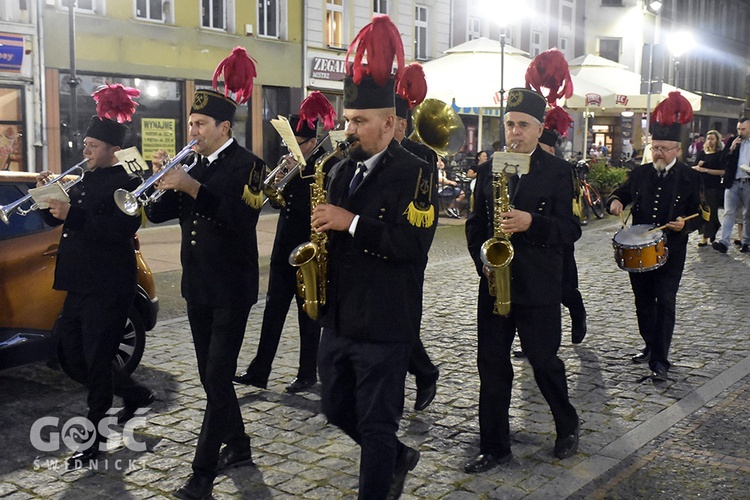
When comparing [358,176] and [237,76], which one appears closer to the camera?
[358,176]

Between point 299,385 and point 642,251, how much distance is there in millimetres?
2707

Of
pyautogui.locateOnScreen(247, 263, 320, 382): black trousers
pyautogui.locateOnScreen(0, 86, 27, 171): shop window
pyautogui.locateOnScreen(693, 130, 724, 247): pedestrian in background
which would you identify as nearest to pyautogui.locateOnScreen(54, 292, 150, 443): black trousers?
pyautogui.locateOnScreen(247, 263, 320, 382): black trousers

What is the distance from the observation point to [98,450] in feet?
17.5

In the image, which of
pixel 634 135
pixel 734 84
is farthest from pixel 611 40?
pixel 734 84

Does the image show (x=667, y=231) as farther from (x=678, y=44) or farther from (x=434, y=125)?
(x=678, y=44)

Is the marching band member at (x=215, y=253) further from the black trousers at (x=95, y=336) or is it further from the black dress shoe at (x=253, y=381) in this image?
the black dress shoe at (x=253, y=381)

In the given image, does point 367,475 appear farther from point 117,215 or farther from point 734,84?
point 734,84

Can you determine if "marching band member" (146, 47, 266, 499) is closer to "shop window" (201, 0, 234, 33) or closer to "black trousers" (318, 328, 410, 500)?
"black trousers" (318, 328, 410, 500)

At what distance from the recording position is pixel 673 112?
7543 millimetres

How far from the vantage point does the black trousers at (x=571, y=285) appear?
7750mm

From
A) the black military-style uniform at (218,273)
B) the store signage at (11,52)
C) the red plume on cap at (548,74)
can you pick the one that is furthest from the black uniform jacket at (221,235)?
the store signage at (11,52)

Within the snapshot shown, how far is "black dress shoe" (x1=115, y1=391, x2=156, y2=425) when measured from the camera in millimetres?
6039

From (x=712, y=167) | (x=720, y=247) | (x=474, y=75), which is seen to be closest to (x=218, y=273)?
(x=720, y=247)

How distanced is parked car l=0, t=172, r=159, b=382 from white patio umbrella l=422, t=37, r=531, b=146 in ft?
37.6
